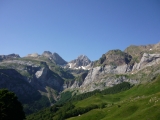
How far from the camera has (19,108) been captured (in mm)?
78375

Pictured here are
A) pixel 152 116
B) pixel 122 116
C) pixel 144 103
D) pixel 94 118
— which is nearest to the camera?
pixel 152 116

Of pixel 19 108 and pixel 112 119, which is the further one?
pixel 112 119

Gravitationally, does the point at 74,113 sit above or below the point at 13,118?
below

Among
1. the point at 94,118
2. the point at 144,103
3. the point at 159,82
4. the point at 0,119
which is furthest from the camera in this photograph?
the point at 159,82

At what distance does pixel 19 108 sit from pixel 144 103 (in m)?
66.2

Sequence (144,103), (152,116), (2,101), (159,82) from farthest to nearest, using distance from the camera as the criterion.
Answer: (159,82) → (144,103) → (152,116) → (2,101)

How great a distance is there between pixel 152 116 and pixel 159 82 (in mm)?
108747

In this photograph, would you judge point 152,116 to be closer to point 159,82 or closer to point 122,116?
point 122,116

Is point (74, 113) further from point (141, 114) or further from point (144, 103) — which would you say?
point (141, 114)

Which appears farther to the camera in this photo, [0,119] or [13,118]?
[13,118]

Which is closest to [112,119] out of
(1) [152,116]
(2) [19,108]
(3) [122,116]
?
(3) [122,116]

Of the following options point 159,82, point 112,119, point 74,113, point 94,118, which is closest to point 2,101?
point 112,119

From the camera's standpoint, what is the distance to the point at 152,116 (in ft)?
255

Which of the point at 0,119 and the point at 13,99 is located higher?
the point at 13,99
